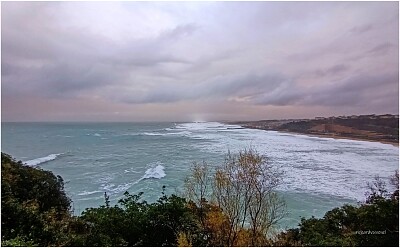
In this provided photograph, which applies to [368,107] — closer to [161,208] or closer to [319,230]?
[319,230]

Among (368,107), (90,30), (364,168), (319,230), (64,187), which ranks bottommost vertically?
(319,230)

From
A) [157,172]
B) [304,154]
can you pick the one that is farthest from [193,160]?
[304,154]

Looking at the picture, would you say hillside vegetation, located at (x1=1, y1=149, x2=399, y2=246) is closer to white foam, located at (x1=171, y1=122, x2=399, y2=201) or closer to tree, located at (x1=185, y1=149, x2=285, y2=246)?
tree, located at (x1=185, y1=149, x2=285, y2=246)

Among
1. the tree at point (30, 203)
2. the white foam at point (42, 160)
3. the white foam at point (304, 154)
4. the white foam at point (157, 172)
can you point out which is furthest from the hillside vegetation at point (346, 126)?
the white foam at point (42, 160)

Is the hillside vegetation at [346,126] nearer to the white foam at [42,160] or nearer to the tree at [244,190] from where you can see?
the tree at [244,190]

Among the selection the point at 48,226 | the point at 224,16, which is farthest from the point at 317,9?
the point at 48,226
